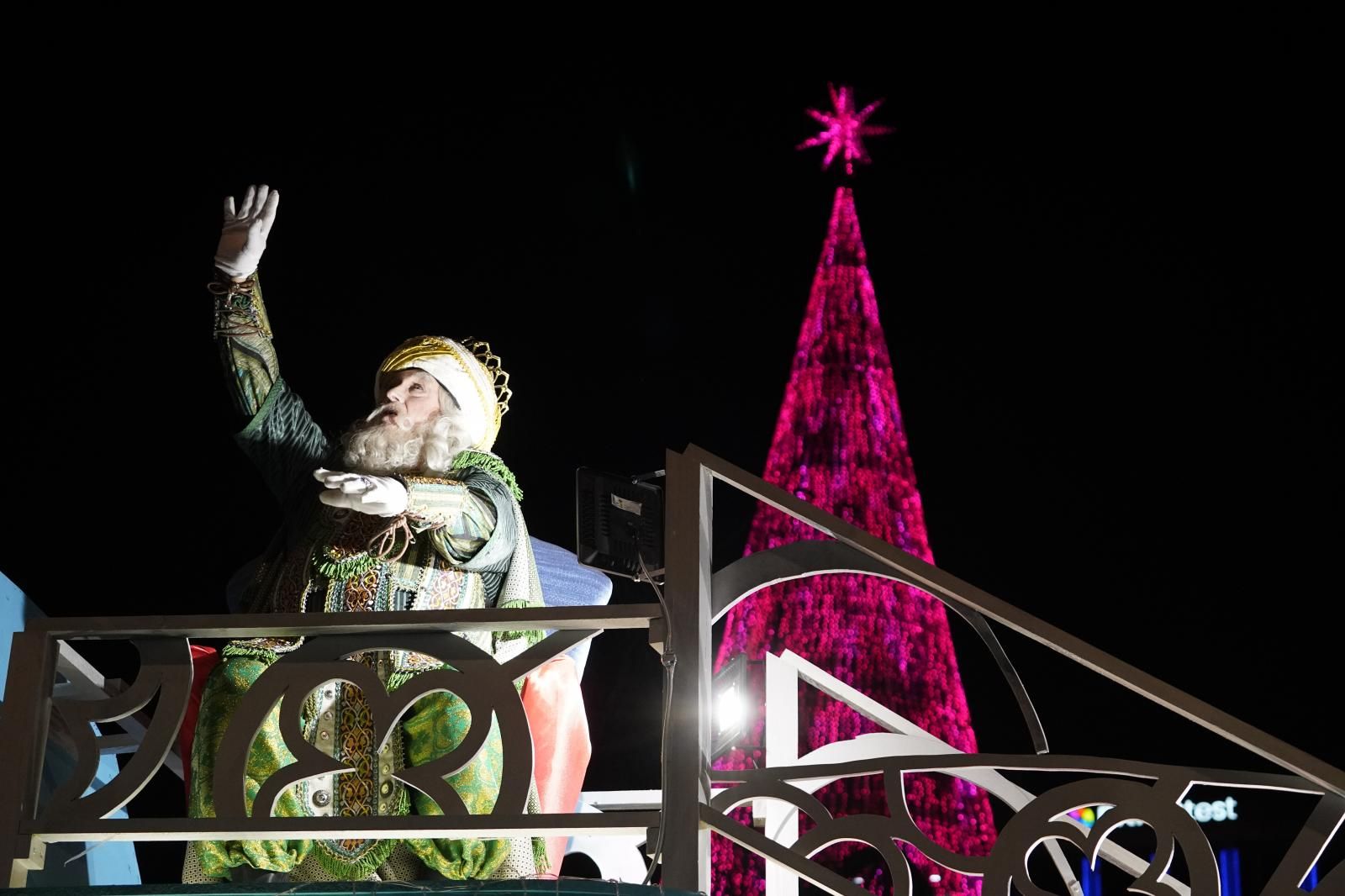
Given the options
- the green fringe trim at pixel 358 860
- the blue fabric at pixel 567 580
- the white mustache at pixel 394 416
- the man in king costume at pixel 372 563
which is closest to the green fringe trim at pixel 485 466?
the man in king costume at pixel 372 563

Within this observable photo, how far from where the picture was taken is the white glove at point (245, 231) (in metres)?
3.69

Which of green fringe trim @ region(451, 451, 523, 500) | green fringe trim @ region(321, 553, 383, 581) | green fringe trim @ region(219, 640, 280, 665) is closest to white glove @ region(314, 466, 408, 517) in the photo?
green fringe trim @ region(321, 553, 383, 581)

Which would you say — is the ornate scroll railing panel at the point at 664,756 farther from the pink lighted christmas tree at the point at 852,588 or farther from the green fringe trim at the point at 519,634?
the pink lighted christmas tree at the point at 852,588

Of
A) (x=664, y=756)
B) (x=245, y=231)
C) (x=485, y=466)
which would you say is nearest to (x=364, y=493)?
(x=485, y=466)

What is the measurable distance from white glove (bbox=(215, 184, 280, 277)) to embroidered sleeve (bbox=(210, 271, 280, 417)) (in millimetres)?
36

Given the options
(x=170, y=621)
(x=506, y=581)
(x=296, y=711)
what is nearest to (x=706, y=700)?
(x=296, y=711)

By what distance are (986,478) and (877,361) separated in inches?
38.4

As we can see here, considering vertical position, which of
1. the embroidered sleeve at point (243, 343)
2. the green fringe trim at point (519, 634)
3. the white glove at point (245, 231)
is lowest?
the green fringe trim at point (519, 634)

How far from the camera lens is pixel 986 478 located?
8445 millimetres

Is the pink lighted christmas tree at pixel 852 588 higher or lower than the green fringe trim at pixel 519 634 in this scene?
higher

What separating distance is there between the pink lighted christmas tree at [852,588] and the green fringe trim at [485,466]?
3994mm

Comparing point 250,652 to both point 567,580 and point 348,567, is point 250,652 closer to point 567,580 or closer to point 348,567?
point 348,567

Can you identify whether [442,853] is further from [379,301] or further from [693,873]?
[379,301]

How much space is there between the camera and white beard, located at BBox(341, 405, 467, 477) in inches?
145
